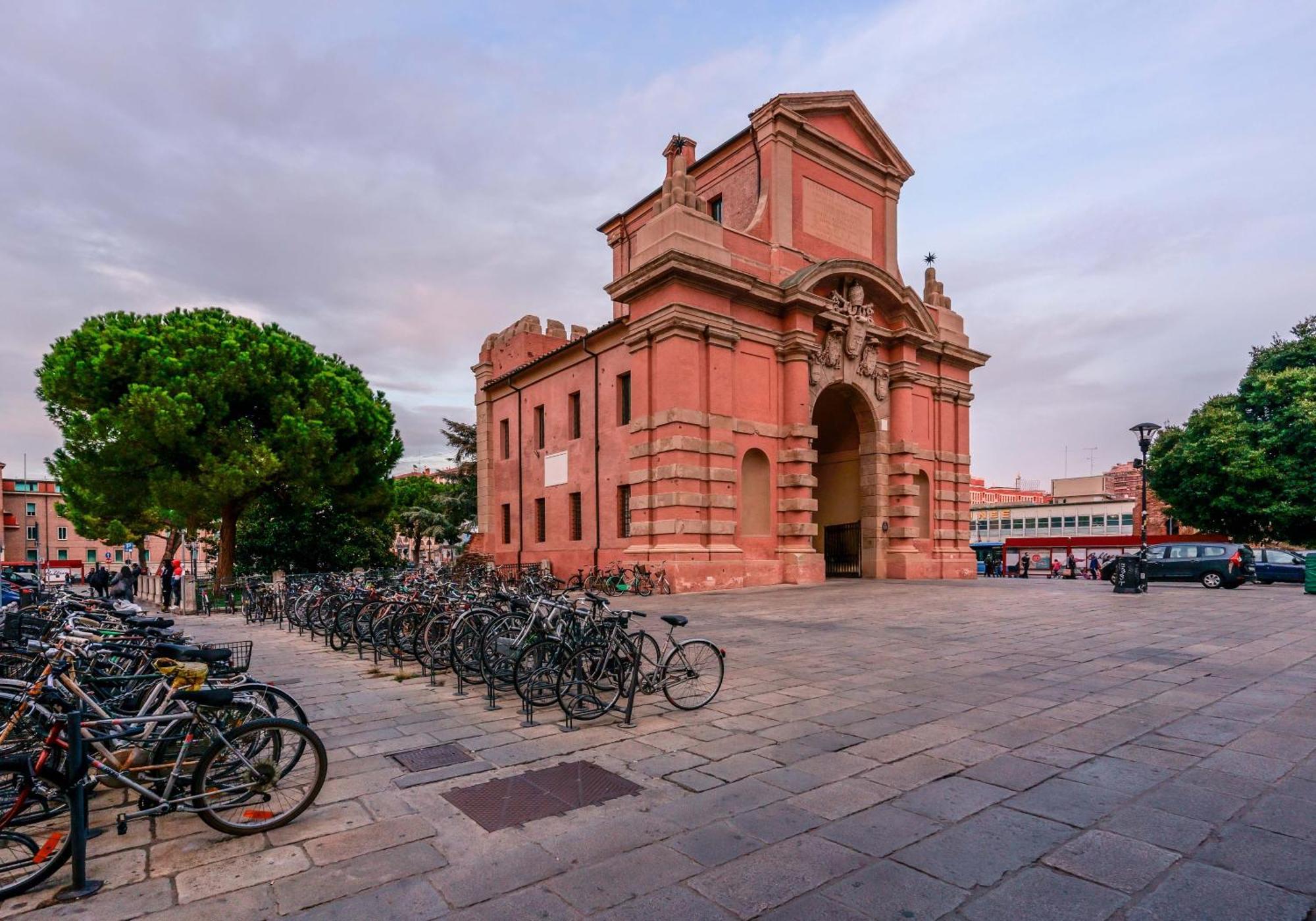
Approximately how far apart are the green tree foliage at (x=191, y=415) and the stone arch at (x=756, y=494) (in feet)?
44.0

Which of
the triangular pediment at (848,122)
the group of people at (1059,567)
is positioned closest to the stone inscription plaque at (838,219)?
the triangular pediment at (848,122)

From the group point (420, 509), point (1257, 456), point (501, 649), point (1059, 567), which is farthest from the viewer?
point (420, 509)

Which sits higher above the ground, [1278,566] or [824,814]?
[824,814]

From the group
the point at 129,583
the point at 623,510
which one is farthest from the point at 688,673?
the point at 623,510

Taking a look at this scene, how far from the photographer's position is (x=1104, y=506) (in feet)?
196

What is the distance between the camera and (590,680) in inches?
263

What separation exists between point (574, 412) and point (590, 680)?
68.1ft

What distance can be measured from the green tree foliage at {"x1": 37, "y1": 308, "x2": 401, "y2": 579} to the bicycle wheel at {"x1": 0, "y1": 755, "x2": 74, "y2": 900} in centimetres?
1987

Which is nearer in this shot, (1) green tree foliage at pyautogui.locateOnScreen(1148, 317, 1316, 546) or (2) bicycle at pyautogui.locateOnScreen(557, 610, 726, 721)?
(2) bicycle at pyautogui.locateOnScreen(557, 610, 726, 721)

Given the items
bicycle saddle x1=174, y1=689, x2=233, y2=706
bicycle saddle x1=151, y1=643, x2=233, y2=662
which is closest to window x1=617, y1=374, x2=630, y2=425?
bicycle saddle x1=151, y1=643, x2=233, y2=662

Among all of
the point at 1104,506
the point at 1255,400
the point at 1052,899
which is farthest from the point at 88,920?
the point at 1104,506

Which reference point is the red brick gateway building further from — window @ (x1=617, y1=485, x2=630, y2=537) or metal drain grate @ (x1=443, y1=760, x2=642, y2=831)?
metal drain grate @ (x1=443, y1=760, x2=642, y2=831)

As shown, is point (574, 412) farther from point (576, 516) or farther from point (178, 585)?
point (178, 585)

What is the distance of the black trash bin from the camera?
65.3 ft
